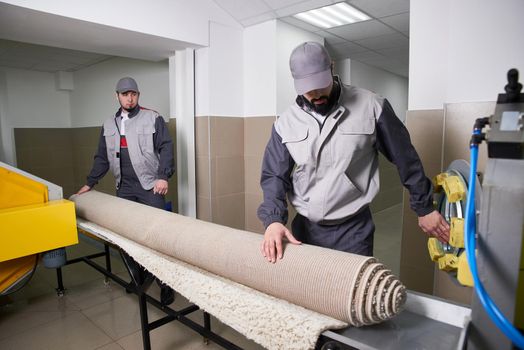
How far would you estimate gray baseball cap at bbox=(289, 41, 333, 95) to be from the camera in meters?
1.27

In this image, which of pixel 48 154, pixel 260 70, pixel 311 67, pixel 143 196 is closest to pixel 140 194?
pixel 143 196

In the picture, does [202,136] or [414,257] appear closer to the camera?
[414,257]

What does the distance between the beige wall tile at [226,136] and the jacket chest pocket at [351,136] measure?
1.99 meters

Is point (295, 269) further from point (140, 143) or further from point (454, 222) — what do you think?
point (140, 143)

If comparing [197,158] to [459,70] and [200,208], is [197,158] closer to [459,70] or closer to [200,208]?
[200,208]

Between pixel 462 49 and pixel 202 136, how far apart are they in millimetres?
2159

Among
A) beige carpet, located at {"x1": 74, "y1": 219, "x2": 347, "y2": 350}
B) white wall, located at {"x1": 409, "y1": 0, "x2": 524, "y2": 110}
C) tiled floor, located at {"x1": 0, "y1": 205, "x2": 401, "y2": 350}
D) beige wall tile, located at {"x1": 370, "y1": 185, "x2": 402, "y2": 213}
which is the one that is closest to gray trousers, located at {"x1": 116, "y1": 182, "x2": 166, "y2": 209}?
tiled floor, located at {"x1": 0, "y1": 205, "x2": 401, "y2": 350}

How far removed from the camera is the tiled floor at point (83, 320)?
210cm

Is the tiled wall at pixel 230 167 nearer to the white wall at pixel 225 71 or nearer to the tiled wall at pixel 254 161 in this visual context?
the tiled wall at pixel 254 161

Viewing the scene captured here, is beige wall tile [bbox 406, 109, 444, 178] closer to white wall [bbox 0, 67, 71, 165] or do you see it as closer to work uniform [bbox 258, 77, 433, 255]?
work uniform [bbox 258, 77, 433, 255]

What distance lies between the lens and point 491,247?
2.39 feet

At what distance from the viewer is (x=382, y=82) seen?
5.52 meters

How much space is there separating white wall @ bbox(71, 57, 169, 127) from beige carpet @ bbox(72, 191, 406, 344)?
279 cm

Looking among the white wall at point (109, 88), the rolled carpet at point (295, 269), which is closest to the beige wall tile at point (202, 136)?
the white wall at point (109, 88)
